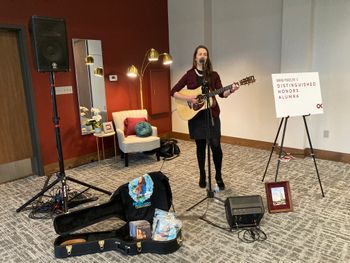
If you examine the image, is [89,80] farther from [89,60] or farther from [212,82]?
[212,82]

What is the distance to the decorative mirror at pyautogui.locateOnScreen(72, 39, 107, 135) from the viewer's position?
4.25m

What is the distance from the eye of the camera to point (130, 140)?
4285 millimetres

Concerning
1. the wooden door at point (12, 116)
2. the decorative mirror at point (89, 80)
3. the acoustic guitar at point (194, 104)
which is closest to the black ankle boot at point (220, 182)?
the acoustic guitar at point (194, 104)

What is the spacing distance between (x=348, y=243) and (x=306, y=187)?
1061mm

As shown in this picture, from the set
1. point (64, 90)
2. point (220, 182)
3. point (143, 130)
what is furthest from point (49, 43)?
point (220, 182)

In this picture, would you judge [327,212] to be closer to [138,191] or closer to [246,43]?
[138,191]

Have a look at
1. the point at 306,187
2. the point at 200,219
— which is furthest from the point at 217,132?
the point at 306,187

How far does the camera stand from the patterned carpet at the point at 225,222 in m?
2.20

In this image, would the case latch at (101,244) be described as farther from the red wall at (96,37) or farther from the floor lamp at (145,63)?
the floor lamp at (145,63)

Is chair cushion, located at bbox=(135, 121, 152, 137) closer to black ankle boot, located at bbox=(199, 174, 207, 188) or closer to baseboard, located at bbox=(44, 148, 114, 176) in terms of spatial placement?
baseboard, located at bbox=(44, 148, 114, 176)

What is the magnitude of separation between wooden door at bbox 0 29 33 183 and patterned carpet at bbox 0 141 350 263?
24cm

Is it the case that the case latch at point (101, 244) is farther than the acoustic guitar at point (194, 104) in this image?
No

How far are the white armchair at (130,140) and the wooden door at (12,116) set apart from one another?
1.22 meters

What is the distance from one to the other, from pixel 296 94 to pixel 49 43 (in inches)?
96.3
